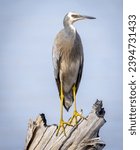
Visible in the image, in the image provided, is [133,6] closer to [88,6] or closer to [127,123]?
[88,6]

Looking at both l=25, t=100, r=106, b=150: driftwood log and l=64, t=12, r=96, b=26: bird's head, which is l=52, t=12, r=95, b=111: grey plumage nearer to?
l=64, t=12, r=96, b=26: bird's head

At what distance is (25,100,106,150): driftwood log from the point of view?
91.7 inches

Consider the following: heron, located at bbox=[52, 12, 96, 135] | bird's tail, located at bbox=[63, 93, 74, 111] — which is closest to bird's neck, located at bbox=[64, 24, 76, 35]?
heron, located at bbox=[52, 12, 96, 135]

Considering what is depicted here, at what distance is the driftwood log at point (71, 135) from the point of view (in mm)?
2328

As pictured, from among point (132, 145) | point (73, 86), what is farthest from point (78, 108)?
point (132, 145)

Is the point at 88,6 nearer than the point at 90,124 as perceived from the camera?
No

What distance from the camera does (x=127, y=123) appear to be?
2.40 m

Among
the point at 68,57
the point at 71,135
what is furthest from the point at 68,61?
the point at 71,135

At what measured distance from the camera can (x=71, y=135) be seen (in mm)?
2361

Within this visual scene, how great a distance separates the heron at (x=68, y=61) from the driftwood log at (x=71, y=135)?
4cm

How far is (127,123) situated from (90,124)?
6.2 inches

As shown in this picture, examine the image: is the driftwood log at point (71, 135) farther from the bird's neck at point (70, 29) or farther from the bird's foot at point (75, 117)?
the bird's neck at point (70, 29)

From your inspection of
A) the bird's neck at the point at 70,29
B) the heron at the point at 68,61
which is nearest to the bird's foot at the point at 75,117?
the heron at the point at 68,61

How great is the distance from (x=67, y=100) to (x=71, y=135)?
16 centimetres
